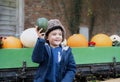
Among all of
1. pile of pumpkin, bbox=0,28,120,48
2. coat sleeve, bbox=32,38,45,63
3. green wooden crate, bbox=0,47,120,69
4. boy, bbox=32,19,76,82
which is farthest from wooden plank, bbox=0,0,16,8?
coat sleeve, bbox=32,38,45,63

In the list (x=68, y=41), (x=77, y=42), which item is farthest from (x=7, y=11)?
(x=77, y=42)

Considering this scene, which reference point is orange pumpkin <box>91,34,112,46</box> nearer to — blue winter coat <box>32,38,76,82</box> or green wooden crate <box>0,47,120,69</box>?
green wooden crate <box>0,47,120,69</box>

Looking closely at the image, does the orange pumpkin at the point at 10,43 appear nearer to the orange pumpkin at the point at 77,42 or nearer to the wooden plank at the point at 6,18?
the orange pumpkin at the point at 77,42

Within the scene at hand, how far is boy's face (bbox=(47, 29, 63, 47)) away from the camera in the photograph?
11.1ft

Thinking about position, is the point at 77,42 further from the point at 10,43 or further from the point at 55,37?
the point at 55,37

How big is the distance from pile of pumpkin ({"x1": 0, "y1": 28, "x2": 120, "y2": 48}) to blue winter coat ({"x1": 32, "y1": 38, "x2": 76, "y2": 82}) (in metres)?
1.87

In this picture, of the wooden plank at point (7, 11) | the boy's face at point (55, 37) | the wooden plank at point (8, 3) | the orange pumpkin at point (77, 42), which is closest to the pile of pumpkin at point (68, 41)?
the orange pumpkin at point (77, 42)

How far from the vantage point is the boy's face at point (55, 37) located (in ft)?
11.1

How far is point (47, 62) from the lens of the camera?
331cm

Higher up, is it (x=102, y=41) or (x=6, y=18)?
(x=6, y=18)

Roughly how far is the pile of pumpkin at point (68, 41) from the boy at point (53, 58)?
184 cm

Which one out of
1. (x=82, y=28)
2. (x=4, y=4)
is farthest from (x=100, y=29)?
(x=4, y=4)

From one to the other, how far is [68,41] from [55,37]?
298cm

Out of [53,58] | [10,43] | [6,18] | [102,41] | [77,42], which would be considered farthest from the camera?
[6,18]
